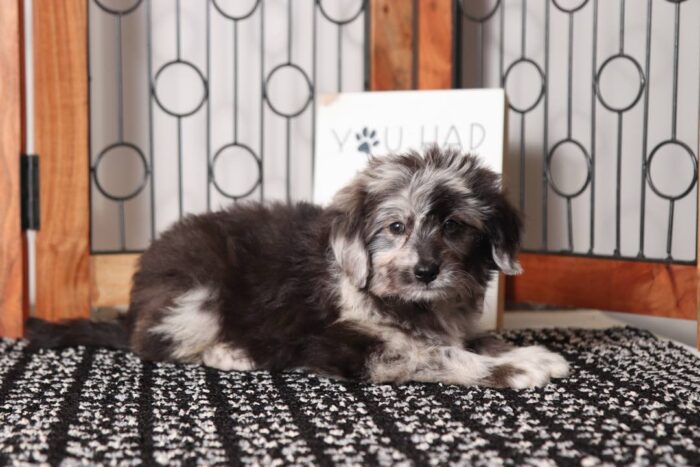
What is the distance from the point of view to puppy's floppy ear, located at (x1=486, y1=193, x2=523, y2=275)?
219 cm

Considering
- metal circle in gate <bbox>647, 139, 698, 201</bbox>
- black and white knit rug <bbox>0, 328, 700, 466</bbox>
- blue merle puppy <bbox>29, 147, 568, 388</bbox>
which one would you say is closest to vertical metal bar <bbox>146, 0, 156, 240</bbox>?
blue merle puppy <bbox>29, 147, 568, 388</bbox>

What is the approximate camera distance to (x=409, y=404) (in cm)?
193

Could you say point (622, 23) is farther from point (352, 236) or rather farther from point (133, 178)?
point (133, 178)

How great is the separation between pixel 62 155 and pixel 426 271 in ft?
5.49

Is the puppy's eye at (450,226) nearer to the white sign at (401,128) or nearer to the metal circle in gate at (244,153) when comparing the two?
the white sign at (401,128)

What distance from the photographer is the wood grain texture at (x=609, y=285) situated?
2904mm

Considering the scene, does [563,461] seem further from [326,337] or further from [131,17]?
[131,17]

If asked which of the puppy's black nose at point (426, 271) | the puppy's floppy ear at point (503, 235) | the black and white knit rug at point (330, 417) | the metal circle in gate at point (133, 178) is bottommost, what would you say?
the black and white knit rug at point (330, 417)

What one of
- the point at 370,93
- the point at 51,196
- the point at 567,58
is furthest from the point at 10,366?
the point at 567,58

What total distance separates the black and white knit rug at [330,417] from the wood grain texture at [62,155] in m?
0.61

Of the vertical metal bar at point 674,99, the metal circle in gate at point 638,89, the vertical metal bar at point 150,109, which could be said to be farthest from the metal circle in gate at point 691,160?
the vertical metal bar at point 150,109

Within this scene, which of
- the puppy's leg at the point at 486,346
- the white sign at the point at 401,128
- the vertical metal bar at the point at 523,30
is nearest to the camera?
the puppy's leg at the point at 486,346

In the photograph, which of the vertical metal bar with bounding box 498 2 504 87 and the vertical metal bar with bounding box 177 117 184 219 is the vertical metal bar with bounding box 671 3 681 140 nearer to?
the vertical metal bar with bounding box 498 2 504 87

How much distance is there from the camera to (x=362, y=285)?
2.13 meters
